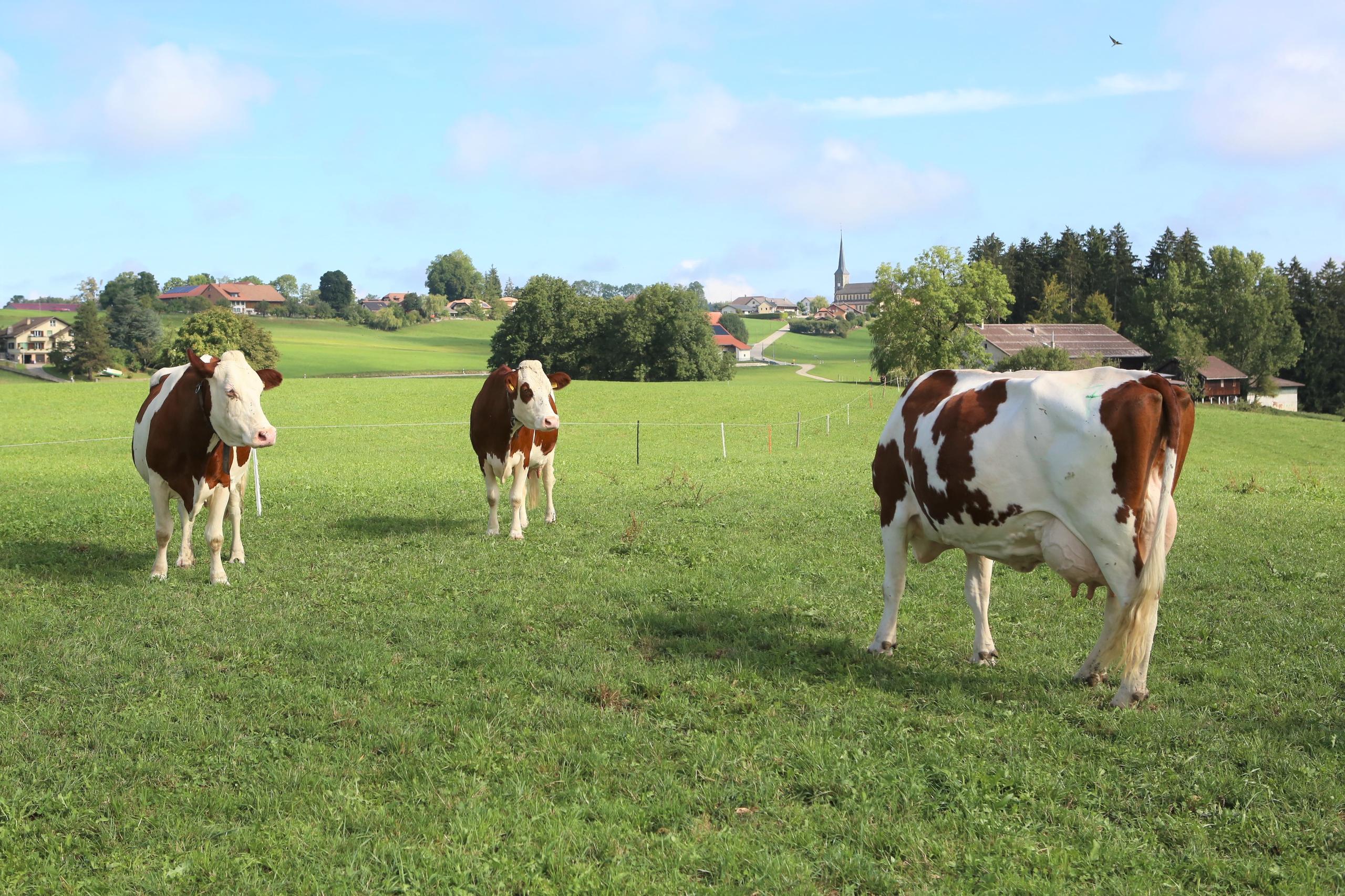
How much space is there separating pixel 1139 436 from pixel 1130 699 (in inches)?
71.9

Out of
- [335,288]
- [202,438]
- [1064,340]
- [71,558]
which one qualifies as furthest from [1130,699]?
[335,288]

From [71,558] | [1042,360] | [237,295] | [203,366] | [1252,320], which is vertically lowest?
[71,558]

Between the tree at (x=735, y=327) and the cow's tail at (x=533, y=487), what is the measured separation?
478ft

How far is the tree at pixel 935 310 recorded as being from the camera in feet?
251

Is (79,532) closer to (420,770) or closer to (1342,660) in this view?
(420,770)

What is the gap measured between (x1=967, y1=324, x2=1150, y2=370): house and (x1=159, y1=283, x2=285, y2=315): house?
134 m

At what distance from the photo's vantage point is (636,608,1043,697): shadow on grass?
24.0 feet

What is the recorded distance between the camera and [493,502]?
1392 centimetres

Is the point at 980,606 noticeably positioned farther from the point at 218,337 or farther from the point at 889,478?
the point at 218,337

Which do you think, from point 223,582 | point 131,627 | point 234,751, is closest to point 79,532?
point 223,582

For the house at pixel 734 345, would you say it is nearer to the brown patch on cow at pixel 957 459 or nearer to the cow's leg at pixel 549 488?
the cow's leg at pixel 549 488

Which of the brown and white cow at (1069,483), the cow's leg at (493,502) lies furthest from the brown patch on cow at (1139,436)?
the cow's leg at (493,502)

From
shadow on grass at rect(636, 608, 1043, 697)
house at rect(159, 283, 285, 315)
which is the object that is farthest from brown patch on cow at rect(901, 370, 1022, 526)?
house at rect(159, 283, 285, 315)

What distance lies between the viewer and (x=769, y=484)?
21.0m
